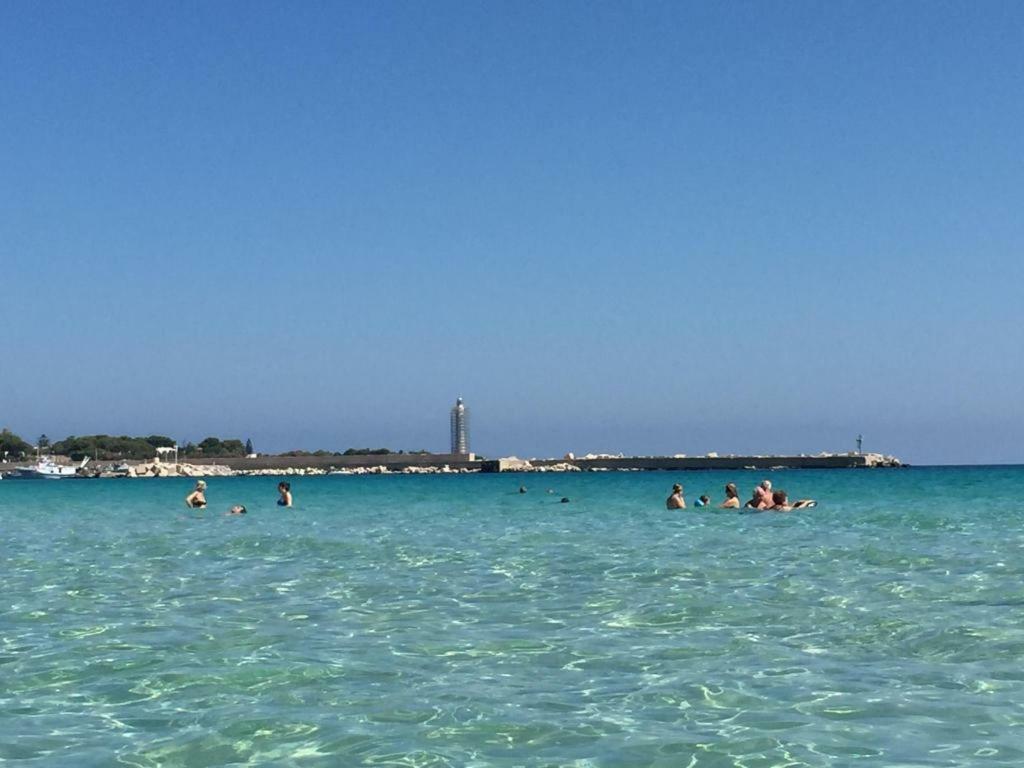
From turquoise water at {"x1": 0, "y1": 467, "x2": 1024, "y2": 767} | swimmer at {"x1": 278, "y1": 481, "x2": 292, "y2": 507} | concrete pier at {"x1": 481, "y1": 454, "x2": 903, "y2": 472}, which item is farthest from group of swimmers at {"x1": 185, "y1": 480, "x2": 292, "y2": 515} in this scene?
concrete pier at {"x1": 481, "y1": 454, "x2": 903, "y2": 472}

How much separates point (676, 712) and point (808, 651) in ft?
9.29

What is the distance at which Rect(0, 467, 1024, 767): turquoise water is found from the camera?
786 cm

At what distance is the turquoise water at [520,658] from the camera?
786 cm

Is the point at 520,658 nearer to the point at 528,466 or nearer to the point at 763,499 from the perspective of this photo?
the point at 763,499

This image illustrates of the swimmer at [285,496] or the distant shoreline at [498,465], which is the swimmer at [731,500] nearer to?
the swimmer at [285,496]

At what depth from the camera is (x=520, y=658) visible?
10781mm

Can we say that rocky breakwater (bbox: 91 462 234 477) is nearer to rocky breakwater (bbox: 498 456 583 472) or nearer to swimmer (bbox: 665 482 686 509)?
rocky breakwater (bbox: 498 456 583 472)

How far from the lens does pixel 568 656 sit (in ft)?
35.6

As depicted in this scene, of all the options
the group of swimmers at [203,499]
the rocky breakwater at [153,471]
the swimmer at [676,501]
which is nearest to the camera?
the swimmer at [676,501]

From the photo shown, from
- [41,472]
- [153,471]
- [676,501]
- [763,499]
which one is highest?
[41,472]

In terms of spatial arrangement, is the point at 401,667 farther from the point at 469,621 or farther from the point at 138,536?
the point at 138,536

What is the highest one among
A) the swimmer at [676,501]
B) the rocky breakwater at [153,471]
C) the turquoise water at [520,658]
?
the rocky breakwater at [153,471]

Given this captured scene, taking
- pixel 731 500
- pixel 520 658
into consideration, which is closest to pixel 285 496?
pixel 731 500

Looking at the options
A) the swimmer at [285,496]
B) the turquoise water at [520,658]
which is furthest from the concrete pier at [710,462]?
the turquoise water at [520,658]
